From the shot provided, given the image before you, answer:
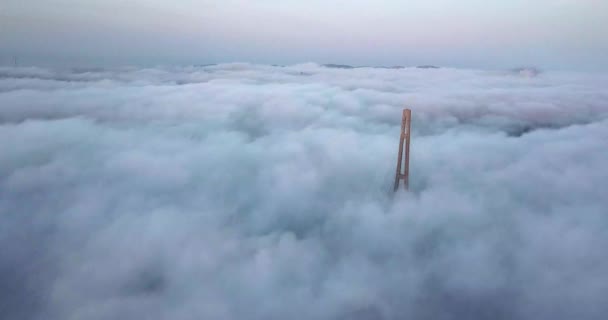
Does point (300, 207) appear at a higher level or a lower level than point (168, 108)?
lower

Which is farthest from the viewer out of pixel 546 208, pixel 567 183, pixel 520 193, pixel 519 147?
pixel 519 147

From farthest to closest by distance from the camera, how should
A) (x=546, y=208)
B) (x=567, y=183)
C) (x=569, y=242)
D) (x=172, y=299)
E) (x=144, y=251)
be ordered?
(x=567, y=183) < (x=546, y=208) < (x=144, y=251) < (x=569, y=242) < (x=172, y=299)

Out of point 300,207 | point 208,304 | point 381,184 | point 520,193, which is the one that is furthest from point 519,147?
point 208,304

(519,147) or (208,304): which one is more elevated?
(519,147)

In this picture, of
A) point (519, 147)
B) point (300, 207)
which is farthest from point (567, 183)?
point (300, 207)

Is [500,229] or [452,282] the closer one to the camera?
[452,282]

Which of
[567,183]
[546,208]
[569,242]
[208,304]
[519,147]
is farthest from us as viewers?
[519,147]

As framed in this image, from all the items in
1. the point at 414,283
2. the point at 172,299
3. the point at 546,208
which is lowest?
the point at 172,299

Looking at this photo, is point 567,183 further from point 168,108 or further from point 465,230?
point 168,108

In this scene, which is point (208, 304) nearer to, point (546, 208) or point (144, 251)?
point (144, 251)
